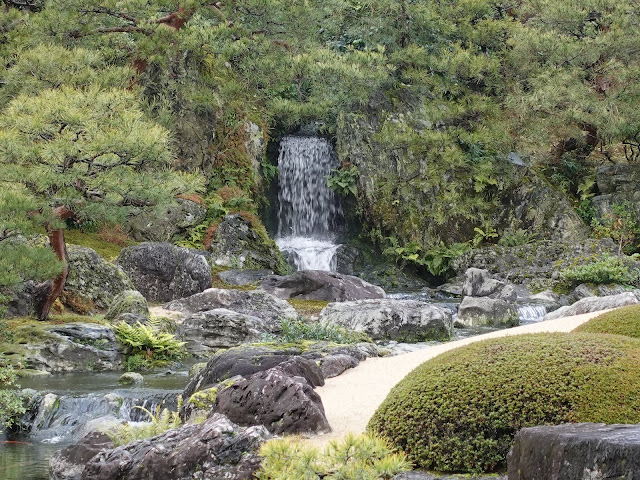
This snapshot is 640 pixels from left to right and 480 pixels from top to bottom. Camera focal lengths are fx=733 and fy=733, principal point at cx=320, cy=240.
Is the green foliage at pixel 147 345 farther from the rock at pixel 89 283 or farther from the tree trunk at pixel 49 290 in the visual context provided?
the rock at pixel 89 283

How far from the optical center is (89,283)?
48.1ft

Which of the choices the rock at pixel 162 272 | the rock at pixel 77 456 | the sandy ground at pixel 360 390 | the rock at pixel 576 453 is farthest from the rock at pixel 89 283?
the rock at pixel 576 453

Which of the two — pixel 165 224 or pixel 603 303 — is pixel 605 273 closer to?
pixel 603 303

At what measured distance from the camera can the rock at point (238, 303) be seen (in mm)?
14867

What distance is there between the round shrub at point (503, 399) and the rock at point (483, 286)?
13700 millimetres

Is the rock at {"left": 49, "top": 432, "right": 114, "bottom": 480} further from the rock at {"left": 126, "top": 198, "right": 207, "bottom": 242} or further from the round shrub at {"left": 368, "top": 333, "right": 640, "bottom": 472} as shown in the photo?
the rock at {"left": 126, "top": 198, "right": 207, "bottom": 242}

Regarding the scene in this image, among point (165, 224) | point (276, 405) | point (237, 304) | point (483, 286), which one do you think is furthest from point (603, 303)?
point (165, 224)

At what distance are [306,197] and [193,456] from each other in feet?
62.9

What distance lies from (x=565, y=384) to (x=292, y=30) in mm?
15861

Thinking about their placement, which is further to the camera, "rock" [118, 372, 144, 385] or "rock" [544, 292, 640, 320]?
"rock" [544, 292, 640, 320]

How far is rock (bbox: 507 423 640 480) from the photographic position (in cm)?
326

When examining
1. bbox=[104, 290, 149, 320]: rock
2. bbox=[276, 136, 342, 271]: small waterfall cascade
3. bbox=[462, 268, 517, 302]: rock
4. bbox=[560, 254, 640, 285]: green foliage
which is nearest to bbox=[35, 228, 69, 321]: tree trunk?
bbox=[104, 290, 149, 320]: rock

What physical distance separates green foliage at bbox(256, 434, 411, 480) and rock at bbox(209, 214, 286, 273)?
15843mm

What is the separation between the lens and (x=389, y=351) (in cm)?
1049
